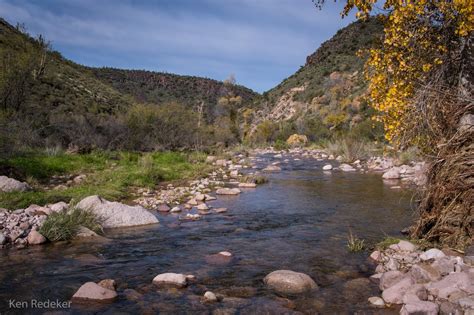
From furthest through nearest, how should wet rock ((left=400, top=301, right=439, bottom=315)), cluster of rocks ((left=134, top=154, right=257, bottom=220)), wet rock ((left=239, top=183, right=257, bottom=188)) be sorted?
wet rock ((left=239, top=183, right=257, bottom=188)) → cluster of rocks ((left=134, top=154, right=257, bottom=220)) → wet rock ((left=400, top=301, right=439, bottom=315))

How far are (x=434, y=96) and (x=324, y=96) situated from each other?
177 feet

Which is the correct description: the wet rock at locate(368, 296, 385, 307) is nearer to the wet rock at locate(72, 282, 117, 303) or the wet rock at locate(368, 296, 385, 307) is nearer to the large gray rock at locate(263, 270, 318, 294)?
the large gray rock at locate(263, 270, 318, 294)

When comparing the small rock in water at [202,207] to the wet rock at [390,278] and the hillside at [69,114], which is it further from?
the hillside at [69,114]

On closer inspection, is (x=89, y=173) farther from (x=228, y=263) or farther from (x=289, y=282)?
(x=289, y=282)

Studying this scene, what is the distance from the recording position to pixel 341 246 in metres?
7.82

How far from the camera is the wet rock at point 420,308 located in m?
4.57

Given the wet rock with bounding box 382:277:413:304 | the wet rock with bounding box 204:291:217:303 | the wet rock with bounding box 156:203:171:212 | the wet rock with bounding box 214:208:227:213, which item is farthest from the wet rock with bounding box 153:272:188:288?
the wet rock with bounding box 156:203:171:212

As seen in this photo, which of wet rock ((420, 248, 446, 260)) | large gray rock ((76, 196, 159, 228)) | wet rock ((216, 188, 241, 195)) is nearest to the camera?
wet rock ((420, 248, 446, 260))

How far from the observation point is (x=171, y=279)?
19.5 ft

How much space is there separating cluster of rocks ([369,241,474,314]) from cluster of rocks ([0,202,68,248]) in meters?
6.23

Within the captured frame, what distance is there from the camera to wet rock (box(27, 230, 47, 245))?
7.63 meters

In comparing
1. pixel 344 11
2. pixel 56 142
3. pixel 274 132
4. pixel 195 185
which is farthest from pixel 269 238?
pixel 274 132

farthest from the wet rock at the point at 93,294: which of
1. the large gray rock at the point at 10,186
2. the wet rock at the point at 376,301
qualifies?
the large gray rock at the point at 10,186

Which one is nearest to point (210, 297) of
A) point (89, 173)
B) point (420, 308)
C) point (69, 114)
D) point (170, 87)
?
point (420, 308)
